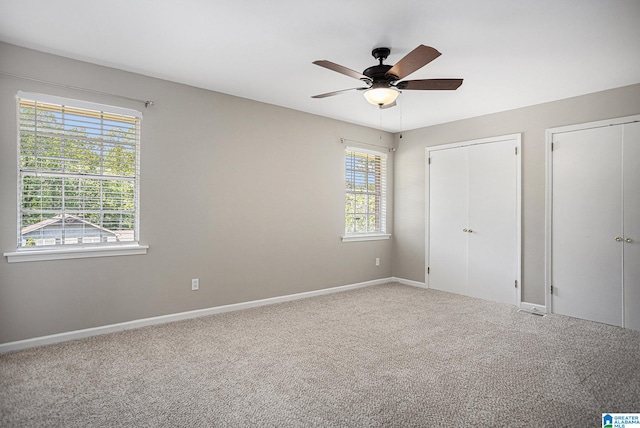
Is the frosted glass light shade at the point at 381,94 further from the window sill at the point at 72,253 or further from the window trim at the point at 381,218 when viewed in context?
the window sill at the point at 72,253

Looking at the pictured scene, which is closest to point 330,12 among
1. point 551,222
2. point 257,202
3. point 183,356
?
point 257,202

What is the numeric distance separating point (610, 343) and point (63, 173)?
5.24 meters

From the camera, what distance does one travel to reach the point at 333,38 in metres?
2.83

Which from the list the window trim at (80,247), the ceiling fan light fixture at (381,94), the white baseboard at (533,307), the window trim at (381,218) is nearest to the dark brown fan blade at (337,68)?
the ceiling fan light fixture at (381,94)

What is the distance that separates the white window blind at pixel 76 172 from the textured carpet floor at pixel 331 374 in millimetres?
1011

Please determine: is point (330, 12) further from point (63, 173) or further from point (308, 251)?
point (308, 251)

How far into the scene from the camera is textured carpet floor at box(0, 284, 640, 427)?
2.14m

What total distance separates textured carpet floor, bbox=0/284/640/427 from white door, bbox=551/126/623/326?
0.31 m

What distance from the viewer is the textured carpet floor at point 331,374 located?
2.14 meters

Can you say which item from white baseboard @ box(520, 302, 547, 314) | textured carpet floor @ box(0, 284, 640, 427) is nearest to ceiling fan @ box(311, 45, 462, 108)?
textured carpet floor @ box(0, 284, 640, 427)

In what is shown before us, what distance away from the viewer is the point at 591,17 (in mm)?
2463

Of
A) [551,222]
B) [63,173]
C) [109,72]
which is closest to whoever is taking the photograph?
[63,173]

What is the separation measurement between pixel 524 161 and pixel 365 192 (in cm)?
226

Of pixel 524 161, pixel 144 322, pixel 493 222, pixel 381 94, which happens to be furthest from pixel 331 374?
pixel 524 161
